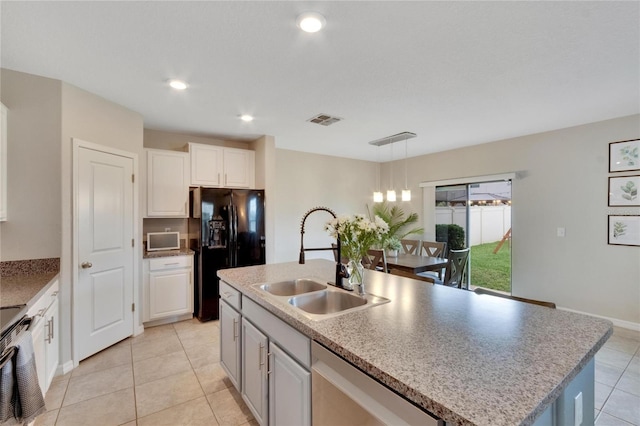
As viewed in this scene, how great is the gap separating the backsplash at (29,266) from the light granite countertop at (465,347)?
1.96 m

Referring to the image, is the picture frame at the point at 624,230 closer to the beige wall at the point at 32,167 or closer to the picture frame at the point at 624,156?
the picture frame at the point at 624,156

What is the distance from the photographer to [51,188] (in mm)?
2438

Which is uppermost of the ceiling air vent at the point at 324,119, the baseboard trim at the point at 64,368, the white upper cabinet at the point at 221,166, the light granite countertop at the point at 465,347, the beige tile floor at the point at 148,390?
the ceiling air vent at the point at 324,119

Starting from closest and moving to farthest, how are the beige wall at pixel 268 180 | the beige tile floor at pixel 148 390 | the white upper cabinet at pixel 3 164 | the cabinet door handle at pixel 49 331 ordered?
the beige tile floor at pixel 148 390
the cabinet door handle at pixel 49 331
the white upper cabinet at pixel 3 164
the beige wall at pixel 268 180

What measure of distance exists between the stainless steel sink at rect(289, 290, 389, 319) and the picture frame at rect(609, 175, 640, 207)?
362 centimetres

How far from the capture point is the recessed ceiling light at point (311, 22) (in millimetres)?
1639

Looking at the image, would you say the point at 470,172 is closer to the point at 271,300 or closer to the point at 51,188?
the point at 271,300

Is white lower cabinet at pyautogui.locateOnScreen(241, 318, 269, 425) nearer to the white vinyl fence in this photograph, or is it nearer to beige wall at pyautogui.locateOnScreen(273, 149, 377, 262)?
beige wall at pyautogui.locateOnScreen(273, 149, 377, 262)

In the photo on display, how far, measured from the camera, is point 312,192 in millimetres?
5449

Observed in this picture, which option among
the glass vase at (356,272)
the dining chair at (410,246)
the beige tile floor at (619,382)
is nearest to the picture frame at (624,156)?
the beige tile floor at (619,382)

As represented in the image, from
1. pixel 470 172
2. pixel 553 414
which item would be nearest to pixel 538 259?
pixel 470 172

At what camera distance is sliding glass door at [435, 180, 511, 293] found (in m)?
4.58

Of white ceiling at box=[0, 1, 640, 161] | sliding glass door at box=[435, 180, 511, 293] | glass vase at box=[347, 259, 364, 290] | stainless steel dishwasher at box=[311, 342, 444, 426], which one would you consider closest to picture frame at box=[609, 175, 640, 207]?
white ceiling at box=[0, 1, 640, 161]

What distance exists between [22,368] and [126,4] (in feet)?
6.24
